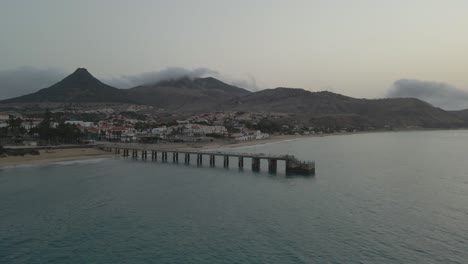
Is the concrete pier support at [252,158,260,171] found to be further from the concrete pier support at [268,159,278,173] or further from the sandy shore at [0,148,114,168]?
the sandy shore at [0,148,114,168]

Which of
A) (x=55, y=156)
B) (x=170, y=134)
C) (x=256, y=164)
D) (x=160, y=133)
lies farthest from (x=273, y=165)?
(x=160, y=133)

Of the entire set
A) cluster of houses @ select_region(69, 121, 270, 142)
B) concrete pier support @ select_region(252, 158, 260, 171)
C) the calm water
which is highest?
cluster of houses @ select_region(69, 121, 270, 142)

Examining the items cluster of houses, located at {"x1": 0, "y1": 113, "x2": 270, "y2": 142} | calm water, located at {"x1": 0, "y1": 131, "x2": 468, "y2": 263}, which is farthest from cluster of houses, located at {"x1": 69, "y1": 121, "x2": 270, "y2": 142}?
calm water, located at {"x1": 0, "y1": 131, "x2": 468, "y2": 263}

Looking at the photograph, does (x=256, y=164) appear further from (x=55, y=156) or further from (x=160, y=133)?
(x=160, y=133)

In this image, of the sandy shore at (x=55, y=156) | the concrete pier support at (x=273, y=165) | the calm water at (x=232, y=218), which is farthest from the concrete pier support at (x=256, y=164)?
the sandy shore at (x=55, y=156)

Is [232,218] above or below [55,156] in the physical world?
below

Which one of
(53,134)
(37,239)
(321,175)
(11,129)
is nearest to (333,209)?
(321,175)
